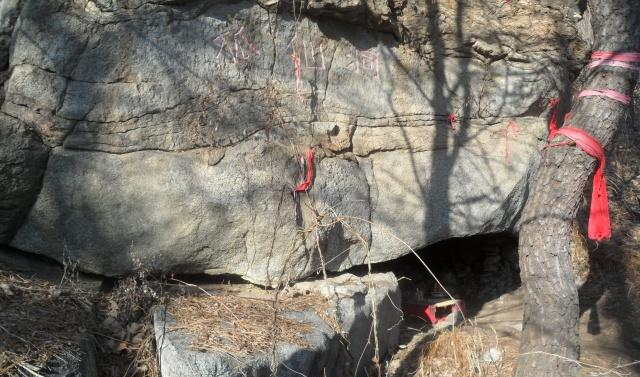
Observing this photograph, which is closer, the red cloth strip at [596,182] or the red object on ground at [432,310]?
the red cloth strip at [596,182]

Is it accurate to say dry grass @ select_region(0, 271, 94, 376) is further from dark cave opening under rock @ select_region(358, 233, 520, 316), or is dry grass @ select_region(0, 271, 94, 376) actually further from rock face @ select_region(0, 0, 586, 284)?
dark cave opening under rock @ select_region(358, 233, 520, 316)

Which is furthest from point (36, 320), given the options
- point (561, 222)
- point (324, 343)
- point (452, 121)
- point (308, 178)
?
point (452, 121)

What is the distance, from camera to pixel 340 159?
184 inches

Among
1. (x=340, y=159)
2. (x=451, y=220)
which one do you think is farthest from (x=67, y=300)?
Result: (x=451, y=220)

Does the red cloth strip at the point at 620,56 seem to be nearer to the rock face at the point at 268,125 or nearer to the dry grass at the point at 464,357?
the rock face at the point at 268,125

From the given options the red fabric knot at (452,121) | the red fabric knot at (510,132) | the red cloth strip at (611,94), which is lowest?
the red fabric knot at (510,132)

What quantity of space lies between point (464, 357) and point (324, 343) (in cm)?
119

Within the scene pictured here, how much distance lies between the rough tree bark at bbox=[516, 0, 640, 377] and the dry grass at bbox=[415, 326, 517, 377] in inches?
16.1

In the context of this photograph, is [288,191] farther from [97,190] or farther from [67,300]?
[67,300]

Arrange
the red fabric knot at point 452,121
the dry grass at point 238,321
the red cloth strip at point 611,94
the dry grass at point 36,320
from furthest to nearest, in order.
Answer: the red fabric knot at point 452,121, the red cloth strip at point 611,94, the dry grass at point 238,321, the dry grass at point 36,320

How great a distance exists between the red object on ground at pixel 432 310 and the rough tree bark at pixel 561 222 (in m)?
1.24

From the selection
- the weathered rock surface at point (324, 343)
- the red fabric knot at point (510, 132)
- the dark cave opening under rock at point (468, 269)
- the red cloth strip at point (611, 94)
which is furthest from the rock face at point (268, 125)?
the red cloth strip at point (611, 94)

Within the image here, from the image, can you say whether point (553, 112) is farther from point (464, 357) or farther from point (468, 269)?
point (464, 357)

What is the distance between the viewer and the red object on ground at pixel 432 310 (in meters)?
5.25
